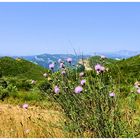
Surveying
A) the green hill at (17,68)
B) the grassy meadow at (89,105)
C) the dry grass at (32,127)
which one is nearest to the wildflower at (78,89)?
the grassy meadow at (89,105)

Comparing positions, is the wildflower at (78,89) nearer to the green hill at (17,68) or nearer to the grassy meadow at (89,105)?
the grassy meadow at (89,105)

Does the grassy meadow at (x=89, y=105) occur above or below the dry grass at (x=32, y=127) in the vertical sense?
above

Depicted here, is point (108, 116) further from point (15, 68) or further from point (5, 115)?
point (15, 68)

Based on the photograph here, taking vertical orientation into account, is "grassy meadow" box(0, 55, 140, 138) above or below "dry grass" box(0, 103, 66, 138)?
above

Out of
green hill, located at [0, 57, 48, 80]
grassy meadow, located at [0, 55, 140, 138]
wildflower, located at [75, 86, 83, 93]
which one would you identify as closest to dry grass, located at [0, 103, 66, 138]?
grassy meadow, located at [0, 55, 140, 138]

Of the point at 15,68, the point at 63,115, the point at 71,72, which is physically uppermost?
the point at 71,72

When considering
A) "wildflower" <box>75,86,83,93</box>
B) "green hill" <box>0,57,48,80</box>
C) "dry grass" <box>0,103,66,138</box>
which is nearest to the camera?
"wildflower" <box>75,86,83,93</box>

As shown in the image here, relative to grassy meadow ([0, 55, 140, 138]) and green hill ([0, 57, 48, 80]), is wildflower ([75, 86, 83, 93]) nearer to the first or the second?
grassy meadow ([0, 55, 140, 138])

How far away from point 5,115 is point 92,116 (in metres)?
2.54

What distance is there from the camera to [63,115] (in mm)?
4965

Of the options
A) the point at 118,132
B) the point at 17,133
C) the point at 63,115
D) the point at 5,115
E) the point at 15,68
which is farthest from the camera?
the point at 15,68

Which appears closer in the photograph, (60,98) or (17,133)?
(60,98)

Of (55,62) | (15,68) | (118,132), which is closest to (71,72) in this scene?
(55,62)

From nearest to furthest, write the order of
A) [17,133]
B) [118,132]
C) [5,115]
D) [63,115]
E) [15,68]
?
1. [118,132]
2. [63,115]
3. [17,133]
4. [5,115]
5. [15,68]
